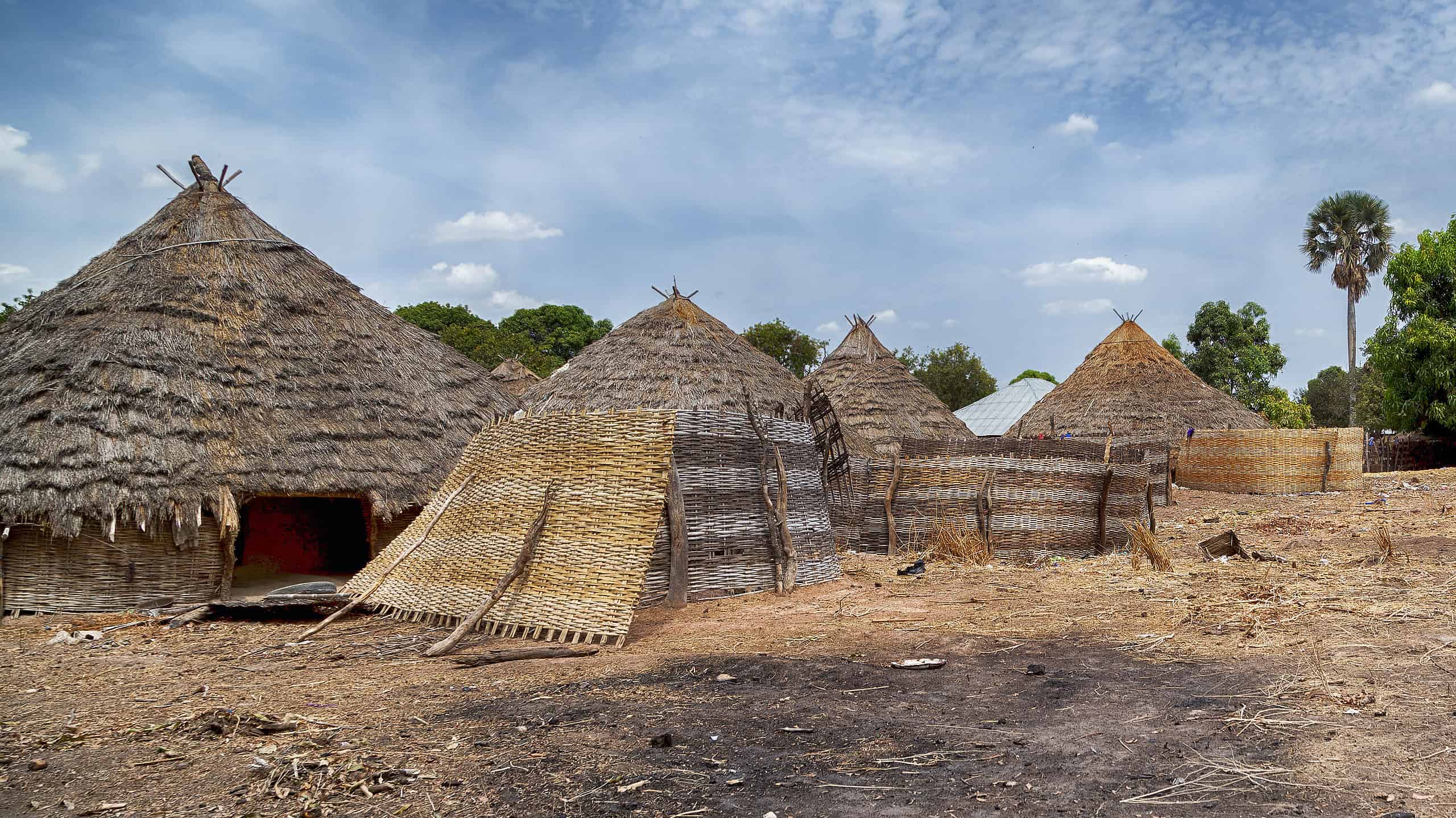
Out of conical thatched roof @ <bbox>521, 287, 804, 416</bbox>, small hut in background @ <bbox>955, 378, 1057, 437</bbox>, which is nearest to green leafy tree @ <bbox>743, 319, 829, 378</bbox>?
small hut in background @ <bbox>955, 378, 1057, 437</bbox>

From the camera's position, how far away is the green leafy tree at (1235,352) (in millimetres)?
38375

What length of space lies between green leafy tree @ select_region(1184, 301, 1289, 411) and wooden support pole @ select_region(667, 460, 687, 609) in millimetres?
36097

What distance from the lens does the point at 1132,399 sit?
26.6m

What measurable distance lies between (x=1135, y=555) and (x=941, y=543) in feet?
7.43

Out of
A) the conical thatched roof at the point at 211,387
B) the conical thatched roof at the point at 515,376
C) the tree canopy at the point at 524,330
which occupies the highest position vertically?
the tree canopy at the point at 524,330

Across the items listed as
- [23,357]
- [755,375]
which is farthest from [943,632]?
[755,375]

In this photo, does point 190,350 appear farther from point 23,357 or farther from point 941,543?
point 941,543

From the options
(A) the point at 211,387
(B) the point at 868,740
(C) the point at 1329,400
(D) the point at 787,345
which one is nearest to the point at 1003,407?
(D) the point at 787,345

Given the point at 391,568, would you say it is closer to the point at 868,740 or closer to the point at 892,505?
the point at 868,740

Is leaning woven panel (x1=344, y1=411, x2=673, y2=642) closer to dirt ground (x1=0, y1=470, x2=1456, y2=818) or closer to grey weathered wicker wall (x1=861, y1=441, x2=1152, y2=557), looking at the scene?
dirt ground (x1=0, y1=470, x2=1456, y2=818)

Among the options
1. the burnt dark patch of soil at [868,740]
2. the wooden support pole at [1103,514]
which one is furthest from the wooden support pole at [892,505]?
the burnt dark patch of soil at [868,740]

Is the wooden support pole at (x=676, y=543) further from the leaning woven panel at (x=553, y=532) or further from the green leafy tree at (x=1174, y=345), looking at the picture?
the green leafy tree at (x=1174, y=345)

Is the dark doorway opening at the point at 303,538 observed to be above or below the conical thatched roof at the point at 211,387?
below

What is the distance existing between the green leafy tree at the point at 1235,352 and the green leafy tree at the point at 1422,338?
8.65 meters
